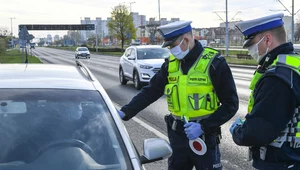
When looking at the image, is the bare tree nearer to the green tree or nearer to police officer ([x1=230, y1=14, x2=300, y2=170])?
the green tree

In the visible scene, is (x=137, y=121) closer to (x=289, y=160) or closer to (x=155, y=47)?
(x=289, y=160)

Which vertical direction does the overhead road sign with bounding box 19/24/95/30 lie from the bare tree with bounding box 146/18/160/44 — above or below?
above

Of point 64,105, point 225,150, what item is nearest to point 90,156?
point 64,105

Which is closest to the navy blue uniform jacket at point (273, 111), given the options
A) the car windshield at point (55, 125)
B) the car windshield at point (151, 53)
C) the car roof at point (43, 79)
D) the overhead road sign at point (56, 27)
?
the car windshield at point (55, 125)

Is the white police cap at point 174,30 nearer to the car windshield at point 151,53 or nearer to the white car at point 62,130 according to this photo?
the white car at point 62,130

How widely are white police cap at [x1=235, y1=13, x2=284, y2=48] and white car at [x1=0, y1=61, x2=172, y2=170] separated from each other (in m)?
0.96

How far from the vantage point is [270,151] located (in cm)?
263

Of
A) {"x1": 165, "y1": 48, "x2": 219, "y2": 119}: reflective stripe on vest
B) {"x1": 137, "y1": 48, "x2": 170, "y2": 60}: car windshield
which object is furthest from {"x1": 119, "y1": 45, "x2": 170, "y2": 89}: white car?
{"x1": 165, "y1": 48, "x2": 219, "y2": 119}: reflective stripe on vest

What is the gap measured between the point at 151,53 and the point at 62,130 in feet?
45.2

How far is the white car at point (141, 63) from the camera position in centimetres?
1552

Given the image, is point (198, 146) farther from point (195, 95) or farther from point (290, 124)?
point (290, 124)

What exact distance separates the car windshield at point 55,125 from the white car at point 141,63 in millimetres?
12221

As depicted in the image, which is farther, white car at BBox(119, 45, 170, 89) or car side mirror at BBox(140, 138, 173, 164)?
white car at BBox(119, 45, 170, 89)

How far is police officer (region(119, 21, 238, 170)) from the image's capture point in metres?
3.31
